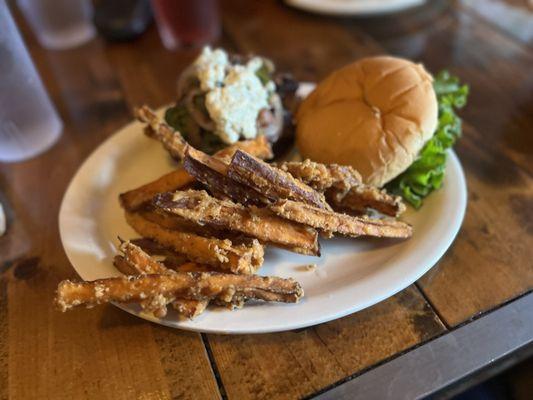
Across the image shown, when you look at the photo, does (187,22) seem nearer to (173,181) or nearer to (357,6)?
(357,6)

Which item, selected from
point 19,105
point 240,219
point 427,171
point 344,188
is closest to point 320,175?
point 344,188

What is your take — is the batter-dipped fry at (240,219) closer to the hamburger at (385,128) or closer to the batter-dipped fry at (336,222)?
the batter-dipped fry at (336,222)

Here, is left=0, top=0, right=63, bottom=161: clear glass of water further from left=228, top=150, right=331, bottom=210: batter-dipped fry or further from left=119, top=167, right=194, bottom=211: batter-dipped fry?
left=228, top=150, right=331, bottom=210: batter-dipped fry

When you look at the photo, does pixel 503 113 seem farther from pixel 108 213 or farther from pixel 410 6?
pixel 108 213

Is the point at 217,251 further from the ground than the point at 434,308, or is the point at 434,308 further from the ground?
the point at 217,251

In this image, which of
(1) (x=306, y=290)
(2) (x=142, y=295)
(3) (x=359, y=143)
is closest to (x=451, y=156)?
(3) (x=359, y=143)

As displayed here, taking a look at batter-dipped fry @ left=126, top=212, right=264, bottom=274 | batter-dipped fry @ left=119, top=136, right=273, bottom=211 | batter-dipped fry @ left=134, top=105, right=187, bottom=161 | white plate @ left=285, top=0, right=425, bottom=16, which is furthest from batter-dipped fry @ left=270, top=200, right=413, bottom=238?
white plate @ left=285, top=0, right=425, bottom=16
